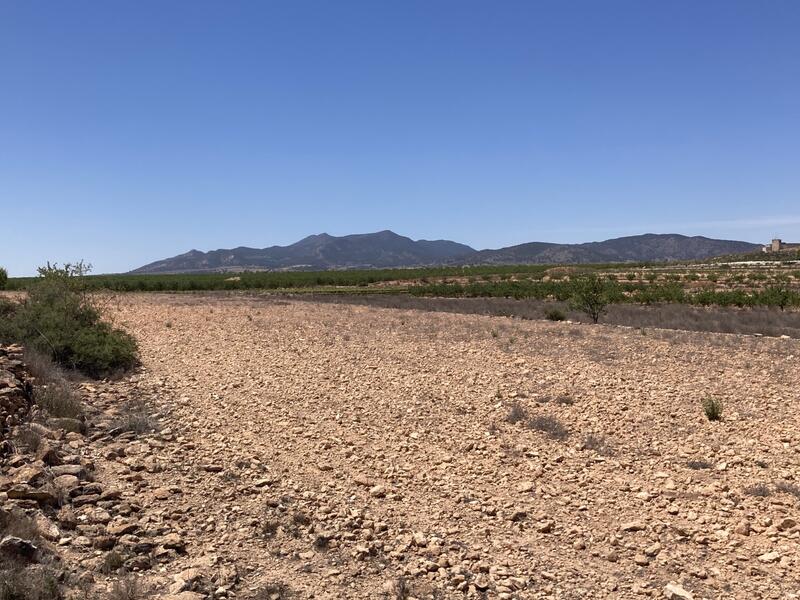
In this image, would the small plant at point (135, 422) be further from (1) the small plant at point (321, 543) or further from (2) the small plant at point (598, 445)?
(2) the small plant at point (598, 445)

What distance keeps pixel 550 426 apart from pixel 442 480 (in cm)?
289

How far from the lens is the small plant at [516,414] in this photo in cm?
1086

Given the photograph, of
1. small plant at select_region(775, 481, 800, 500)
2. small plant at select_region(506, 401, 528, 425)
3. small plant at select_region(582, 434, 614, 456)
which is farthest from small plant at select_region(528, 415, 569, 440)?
small plant at select_region(775, 481, 800, 500)

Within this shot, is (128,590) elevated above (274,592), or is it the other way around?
(128,590)

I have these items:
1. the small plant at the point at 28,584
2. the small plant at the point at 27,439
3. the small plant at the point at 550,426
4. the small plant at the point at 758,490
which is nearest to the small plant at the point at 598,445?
the small plant at the point at 550,426

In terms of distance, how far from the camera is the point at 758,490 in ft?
25.0

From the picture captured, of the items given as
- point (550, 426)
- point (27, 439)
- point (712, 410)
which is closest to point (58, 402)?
point (27, 439)

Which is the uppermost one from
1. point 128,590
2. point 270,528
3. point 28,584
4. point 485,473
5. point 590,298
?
point 590,298

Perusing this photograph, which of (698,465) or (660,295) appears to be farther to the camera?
(660,295)

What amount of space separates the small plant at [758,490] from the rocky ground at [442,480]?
32mm

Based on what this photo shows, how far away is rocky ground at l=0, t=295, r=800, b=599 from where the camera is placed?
5949 mm

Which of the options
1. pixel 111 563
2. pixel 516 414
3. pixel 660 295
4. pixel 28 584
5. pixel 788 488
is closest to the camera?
pixel 28 584

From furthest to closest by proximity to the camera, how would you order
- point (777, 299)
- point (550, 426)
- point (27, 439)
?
point (777, 299) → point (550, 426) → point (27, 439)

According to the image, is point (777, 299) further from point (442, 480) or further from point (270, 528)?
point (270, 528)
